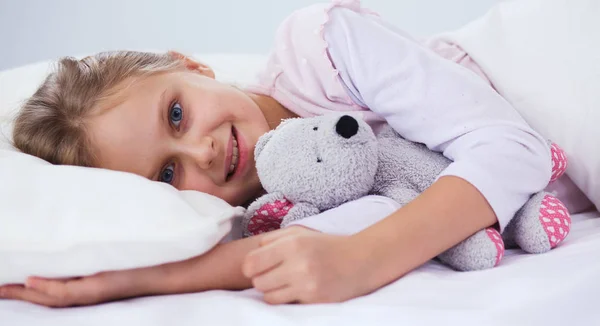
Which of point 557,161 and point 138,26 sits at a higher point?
point 557,161

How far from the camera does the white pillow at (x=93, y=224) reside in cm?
61

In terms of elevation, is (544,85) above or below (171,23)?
above

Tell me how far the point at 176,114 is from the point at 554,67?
0.61m

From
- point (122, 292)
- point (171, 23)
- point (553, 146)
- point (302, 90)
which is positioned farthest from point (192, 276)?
point (171, 23)

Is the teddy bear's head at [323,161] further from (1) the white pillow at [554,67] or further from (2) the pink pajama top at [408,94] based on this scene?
(1) the white pillow at [554,67]

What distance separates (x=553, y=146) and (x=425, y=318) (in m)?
0.49

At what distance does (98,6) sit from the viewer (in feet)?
6.86

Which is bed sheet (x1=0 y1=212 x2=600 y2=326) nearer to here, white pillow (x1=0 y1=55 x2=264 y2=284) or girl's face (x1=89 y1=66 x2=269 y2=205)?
white pillow (x1=0 y1=55 x2=264 y2=284)

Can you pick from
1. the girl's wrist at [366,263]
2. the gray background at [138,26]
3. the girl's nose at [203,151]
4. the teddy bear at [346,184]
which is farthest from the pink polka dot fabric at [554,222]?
the gray background at [138,26]

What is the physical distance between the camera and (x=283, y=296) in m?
0.60

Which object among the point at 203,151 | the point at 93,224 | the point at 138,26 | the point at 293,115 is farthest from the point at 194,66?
the point at 138,26

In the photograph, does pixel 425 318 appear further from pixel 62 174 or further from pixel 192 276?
pixel 62 174

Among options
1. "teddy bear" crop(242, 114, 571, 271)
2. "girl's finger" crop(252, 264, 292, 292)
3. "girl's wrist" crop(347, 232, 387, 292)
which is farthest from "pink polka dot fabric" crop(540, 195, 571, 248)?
"girl's finger" crop(252, 264, 292, 292)

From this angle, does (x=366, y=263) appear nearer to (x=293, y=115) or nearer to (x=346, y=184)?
(x=346, y=184)
